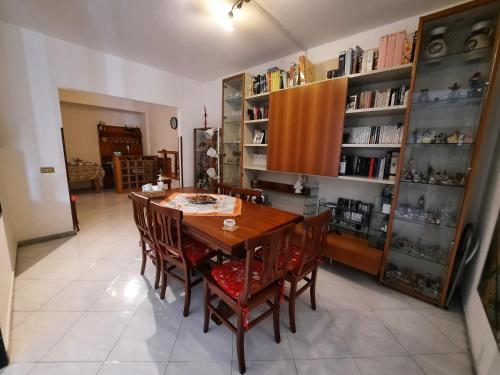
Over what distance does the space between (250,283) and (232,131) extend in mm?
2901

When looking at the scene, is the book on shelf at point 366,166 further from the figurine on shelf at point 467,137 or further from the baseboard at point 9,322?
the baseboard at point 9,322

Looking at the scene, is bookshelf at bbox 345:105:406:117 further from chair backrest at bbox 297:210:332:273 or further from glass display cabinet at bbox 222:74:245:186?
glass display cabinet at bbox 222:74:245:186

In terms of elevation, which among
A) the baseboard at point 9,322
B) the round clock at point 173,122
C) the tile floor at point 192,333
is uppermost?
the round clock at point 173,122

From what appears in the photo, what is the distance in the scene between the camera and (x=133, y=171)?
5.99m

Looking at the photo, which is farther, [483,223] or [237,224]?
[483,223]

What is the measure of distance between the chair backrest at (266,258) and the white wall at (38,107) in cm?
326

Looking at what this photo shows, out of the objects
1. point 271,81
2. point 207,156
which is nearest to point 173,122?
point 207,156

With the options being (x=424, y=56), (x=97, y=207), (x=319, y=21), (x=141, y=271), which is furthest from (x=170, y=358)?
(x=97, y=207)

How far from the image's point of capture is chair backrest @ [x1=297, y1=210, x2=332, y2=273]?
1.38 m

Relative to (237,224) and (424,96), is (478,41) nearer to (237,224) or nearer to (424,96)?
(424,96)

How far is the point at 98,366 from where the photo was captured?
130cm

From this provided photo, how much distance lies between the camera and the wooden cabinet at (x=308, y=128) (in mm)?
2279

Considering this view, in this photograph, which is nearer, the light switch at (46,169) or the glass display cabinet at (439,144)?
the glass display cabinet at (439,144)

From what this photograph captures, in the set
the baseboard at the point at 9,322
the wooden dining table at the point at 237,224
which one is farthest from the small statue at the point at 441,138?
the baseboard at the point at 9,322
